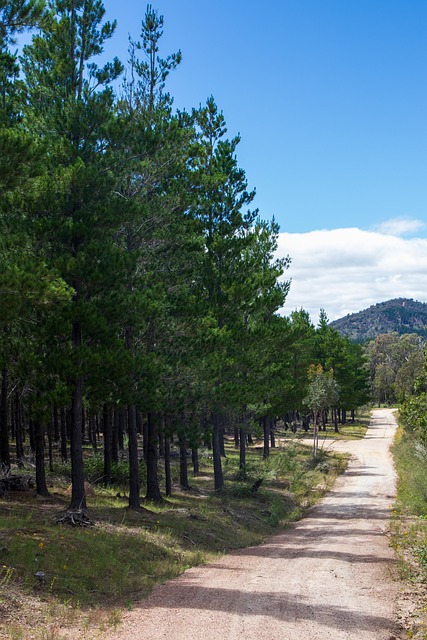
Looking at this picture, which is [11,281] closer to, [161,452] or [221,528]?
[221,528]

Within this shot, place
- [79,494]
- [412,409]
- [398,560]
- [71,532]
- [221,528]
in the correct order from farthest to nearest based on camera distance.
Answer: [412,409], [221,528], [79,494], [398,560], [71,532]

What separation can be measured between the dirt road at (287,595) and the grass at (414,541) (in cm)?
36

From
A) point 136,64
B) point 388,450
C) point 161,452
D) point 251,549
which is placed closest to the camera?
point 251,549

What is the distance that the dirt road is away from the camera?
29.2 ft

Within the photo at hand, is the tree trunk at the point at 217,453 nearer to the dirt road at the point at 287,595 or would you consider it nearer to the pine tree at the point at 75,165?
the dirt road at the point at 287,595

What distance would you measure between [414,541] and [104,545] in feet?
31.3

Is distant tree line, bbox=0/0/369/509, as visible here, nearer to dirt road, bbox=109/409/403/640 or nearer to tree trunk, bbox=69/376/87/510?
tree trunk, bbox=69/376/87/510

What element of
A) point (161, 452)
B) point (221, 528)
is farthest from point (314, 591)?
point (161, 452)

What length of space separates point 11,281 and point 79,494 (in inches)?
297

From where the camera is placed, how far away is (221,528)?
20125 mm

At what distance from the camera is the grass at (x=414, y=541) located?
9898mm

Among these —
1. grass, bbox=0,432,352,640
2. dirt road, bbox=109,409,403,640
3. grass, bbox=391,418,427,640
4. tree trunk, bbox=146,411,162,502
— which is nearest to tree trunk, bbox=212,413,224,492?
grass, bbox=0,432,352,640

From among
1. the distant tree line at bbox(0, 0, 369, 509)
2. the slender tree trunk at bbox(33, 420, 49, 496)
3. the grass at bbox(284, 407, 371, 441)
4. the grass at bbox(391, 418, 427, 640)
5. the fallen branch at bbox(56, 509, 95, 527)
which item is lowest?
the grass at bbox(284, 407, 371, 441)

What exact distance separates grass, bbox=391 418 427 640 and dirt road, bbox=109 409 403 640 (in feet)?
1.19
